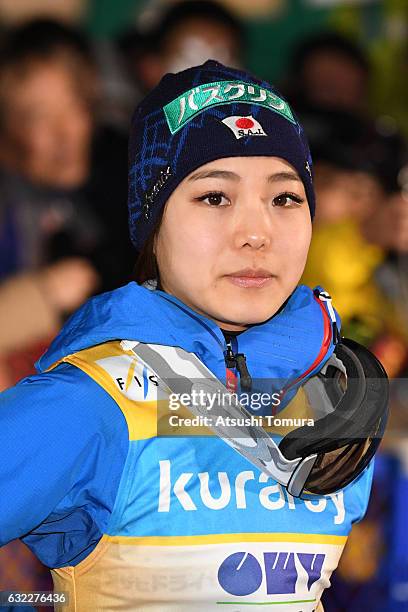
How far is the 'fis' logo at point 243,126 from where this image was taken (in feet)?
5.01

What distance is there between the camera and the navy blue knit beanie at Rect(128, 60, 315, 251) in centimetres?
153

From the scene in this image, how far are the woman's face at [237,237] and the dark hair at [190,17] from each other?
305 centimetres

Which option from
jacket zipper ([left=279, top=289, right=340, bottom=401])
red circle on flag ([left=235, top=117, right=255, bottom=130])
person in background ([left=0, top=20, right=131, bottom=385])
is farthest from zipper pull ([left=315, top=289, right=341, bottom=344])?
person in background ([left=0, top=20, right=131, bottom=385])

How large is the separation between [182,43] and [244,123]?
304cm

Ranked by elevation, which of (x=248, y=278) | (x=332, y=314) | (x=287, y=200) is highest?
(x=287, y=200)

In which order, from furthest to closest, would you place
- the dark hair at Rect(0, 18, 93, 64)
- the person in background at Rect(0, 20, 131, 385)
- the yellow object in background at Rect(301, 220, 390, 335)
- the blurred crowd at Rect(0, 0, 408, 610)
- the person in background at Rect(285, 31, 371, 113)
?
the person in background at Rect(285, 31, 371, 113), the dark hair at Rect(0, 18, 93, 64), the person in background at Rect(0, 20, 131, 385), the blurred crowd at Rect(0, 0, 408, 610), the yellow object in background at Rect(301, 220, 390, 335)

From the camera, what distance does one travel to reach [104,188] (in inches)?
142

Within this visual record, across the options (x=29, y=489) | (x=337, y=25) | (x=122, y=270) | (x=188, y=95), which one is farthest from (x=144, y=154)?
(x=337, y=25)

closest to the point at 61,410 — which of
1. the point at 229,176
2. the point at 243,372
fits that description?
the point at 243,372

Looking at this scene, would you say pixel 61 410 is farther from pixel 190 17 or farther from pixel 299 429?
pixel 190 17

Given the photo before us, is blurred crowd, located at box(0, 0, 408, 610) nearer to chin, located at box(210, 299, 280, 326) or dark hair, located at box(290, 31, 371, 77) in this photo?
dark hair, located at box(290, 31, 371, 77)

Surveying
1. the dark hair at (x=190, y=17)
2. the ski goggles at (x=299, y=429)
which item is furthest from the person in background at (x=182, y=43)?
the ski goggles at (x=299, y=429)

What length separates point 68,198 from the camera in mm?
3551

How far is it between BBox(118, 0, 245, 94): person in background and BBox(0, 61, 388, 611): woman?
2.80 meters
